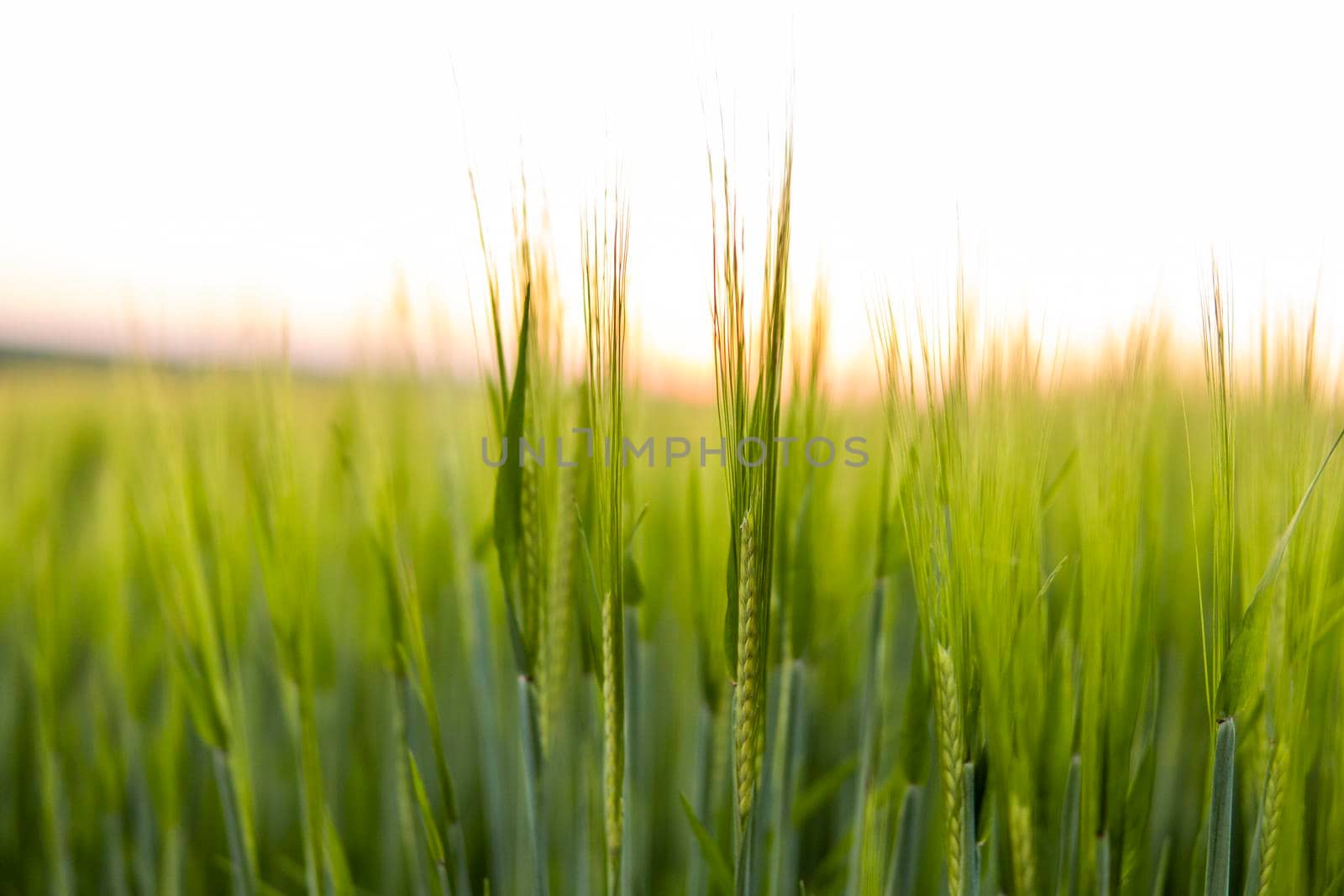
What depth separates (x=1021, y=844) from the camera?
0.34 meters

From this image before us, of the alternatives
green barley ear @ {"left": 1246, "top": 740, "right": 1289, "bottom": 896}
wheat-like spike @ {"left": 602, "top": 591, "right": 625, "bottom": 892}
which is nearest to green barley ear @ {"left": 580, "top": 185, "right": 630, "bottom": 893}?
wheat-like spike @ {"left": 602, "top": 591, "right": 625, "bottom": 892}

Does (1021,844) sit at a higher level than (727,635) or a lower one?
lower

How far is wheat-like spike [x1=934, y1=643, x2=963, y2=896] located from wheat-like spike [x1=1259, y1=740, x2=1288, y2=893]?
0.47 feet

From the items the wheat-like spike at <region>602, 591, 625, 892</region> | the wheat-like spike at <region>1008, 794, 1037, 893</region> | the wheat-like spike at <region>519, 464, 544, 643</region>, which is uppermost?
the wheat-like spike at <region>519, 464, 544, 643</region>

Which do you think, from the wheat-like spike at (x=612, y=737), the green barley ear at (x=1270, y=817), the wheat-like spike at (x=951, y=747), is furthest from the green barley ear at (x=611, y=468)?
the green barley ear at (x=1270, y=817)

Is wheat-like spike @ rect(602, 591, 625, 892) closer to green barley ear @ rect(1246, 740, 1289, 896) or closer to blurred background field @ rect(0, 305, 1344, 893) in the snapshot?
blurred background field @ rect(0, 305, 1344, 893)

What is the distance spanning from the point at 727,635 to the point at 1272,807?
26 centimetres

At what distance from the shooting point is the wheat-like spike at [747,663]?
307 mm

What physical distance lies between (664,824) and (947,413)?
406mm

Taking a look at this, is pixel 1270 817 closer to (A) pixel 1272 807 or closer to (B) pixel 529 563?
(A) pixel 1272 807

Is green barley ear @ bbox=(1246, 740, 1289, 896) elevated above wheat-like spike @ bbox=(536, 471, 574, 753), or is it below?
below

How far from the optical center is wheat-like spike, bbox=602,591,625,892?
31 cm

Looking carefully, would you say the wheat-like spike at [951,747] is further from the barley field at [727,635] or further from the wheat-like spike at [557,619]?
the wheat-like spike at [557,619]

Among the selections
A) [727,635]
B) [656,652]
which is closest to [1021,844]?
[727,635]
